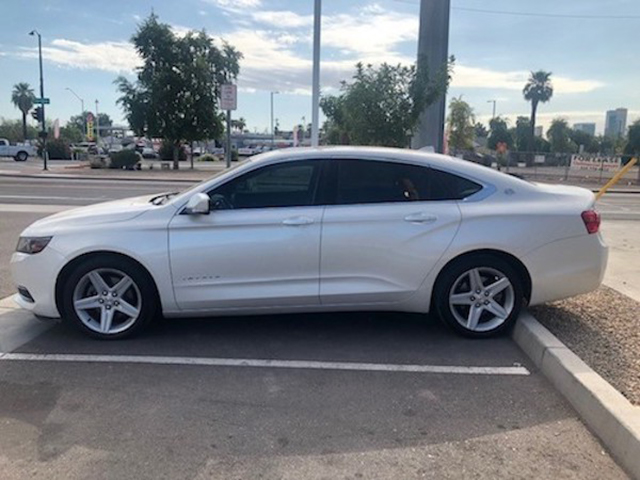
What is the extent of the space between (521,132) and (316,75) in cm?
8208

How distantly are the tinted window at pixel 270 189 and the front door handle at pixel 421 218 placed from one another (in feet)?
2.71

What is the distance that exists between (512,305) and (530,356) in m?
0.49

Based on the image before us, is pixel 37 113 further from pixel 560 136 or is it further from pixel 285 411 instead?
pixel 560 136

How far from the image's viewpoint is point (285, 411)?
12.0ft

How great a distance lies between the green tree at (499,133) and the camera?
3231 inches

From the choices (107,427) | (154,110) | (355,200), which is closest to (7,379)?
(107,427)

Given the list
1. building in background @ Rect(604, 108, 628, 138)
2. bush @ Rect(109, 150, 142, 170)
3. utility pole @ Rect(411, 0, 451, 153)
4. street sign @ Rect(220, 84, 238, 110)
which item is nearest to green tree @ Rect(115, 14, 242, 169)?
bush @ Rect(109, 150, 142, 170)

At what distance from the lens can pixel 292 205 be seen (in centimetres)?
477

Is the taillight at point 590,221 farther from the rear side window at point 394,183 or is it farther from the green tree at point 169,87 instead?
the green tree at point 169,87

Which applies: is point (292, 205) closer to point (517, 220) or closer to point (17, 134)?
point (517, 220)

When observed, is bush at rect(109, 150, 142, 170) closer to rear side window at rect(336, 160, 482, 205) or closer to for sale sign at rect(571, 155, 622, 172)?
for sale sign at rect(571, 155, 622, 172)

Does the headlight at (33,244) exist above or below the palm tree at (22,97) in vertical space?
below

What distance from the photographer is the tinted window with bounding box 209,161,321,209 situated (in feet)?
15.7

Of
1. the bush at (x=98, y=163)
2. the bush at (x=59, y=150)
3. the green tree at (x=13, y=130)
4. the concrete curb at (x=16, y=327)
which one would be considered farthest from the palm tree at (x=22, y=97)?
the concrete curb at (x=16, y=327)
